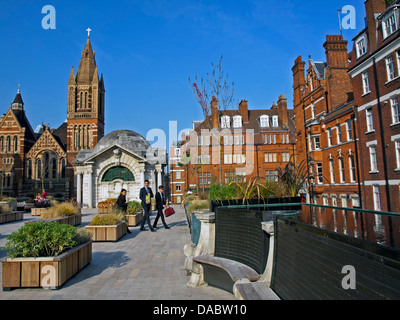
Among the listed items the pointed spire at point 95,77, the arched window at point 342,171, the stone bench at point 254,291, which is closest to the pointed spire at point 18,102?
the pointed spire at point 95,77

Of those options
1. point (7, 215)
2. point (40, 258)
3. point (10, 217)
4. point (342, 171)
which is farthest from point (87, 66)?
point (40, 258)

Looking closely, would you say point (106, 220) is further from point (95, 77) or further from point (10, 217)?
point (95, 77)

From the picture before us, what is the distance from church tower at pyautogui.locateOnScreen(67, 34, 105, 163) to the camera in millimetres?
64438

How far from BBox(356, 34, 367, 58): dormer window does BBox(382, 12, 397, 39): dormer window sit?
2524 millimetres

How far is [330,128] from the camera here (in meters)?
30.1

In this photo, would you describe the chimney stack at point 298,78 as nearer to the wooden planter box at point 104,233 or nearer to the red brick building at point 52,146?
the wooden planter box at point 104,233

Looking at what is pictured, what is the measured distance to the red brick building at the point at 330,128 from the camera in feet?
88.3

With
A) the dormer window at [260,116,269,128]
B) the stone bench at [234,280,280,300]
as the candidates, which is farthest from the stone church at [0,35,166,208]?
the stone bench at [234,280,280,300]

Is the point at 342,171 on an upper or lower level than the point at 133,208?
upper

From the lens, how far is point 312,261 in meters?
2.72

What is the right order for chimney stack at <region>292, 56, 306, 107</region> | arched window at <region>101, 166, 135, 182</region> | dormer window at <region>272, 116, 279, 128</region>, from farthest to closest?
dormer window at <region>272, 116, 279, 128</region> < chimney stack at <region>292, 56, 306, 107</region> < arched window at <region>101, 166, 135, 182</region>

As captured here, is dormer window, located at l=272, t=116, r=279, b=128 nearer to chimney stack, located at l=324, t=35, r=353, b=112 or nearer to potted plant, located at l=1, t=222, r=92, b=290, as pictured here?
chimney stack, located at l=324, t=35, r=353, b=112

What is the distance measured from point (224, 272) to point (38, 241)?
152 inches

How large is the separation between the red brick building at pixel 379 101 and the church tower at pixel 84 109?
178ft
